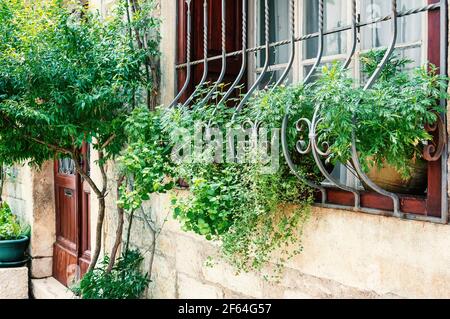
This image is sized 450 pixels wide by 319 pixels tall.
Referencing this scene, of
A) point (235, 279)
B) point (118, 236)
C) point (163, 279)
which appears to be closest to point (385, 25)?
point (235, 279)

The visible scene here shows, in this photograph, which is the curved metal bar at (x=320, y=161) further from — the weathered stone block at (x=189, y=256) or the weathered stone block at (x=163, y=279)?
the weathered stone block at (x=163, y=279)

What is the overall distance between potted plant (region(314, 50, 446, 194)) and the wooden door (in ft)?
11.2

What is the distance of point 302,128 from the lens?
7.41 feet

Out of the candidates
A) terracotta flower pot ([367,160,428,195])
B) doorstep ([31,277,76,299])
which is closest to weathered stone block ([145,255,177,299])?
terracotta flower pot ([367,160,428,195])

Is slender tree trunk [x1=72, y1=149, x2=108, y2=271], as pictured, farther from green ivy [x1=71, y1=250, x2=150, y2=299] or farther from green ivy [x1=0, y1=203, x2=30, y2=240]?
green ivy [x1=0, y1=203, x2=30, y2=240]

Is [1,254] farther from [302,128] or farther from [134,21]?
[302,128]

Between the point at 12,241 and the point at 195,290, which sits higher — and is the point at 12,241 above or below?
below

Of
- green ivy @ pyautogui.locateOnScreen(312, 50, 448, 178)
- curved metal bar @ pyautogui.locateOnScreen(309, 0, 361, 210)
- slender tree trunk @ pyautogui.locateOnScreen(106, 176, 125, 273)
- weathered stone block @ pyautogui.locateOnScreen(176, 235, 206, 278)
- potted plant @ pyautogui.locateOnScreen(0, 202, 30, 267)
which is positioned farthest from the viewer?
potted plant @ pyautogui.locateOnScreen(0, 202, 30, 267)

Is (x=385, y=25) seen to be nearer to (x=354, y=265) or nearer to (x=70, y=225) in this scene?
(x=354, y=265)

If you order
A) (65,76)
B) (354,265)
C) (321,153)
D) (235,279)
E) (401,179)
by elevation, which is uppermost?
(65,76)

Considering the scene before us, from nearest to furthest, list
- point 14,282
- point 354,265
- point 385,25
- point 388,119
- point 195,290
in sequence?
point 388,119
point 354,265
point 385,25
point 195,290
point 14,282

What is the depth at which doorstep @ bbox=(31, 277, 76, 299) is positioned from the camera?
5.34m

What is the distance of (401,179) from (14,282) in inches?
189

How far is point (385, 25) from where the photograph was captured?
2.61 metres
